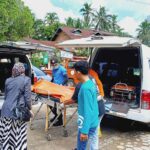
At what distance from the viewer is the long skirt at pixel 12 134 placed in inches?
221

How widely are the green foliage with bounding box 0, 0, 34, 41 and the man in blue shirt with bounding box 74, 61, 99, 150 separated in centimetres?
1899

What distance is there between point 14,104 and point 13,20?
21.0m

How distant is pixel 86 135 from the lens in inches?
178

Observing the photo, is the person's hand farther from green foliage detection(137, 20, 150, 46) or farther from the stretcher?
green foliage detection(137, 20, 150, 46)

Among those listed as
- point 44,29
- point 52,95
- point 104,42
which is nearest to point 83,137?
point 52,95

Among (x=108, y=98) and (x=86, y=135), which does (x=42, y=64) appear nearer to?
(x=108, y=98)

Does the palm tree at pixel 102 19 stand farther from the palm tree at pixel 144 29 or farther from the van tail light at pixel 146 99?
the van tail light at pixel 146 99

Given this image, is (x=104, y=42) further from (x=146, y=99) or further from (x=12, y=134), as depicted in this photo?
(x=12, y=134)

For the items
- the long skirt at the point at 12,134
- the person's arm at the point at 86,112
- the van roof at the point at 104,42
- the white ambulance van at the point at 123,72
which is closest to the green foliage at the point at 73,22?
the white ambulance van at the point at 123,72

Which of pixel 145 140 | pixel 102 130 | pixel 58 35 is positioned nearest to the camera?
pixel 145 140

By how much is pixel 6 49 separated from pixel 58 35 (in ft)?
151

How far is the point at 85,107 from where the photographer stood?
450 centimetres

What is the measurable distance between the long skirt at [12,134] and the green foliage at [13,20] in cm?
1801

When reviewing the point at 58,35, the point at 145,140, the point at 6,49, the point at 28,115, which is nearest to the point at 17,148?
the point at 28,115
